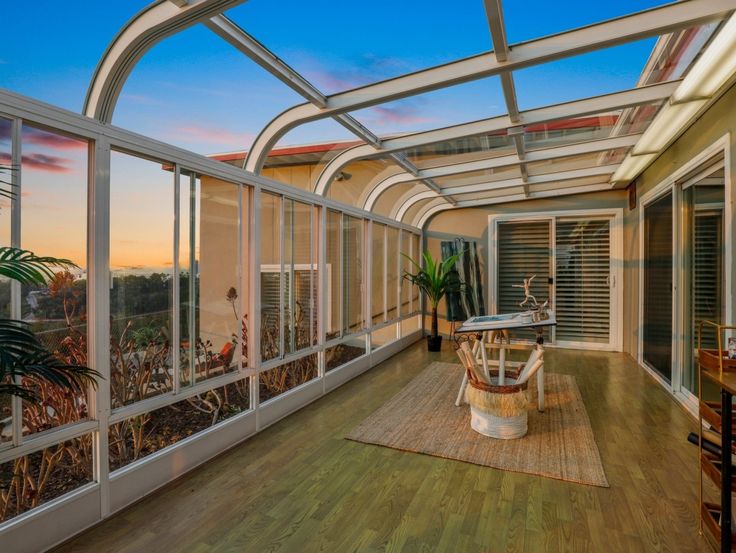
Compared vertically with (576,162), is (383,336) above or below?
below

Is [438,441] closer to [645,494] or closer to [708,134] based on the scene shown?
[645,494]

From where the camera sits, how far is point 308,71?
257 centimetres

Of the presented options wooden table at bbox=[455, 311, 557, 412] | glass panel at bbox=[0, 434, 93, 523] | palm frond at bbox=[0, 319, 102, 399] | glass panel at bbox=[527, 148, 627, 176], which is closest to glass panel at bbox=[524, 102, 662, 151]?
glass panel at bbox=[527, 148, 627, 176]

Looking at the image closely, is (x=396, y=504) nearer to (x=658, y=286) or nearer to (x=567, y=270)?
(x=658, y=286)

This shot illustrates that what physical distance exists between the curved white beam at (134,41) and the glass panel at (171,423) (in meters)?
1.81

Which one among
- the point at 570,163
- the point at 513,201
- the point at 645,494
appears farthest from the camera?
the point at 513,201

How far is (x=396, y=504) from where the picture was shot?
7.65 ft

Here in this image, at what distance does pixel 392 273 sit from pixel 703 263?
392cm

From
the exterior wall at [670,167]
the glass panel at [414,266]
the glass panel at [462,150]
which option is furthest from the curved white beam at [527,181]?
the glass panel at [462,150]

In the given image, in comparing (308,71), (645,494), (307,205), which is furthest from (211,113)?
(645,494)

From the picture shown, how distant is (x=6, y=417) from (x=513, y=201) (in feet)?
23.1

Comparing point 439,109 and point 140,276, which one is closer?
point 140,276

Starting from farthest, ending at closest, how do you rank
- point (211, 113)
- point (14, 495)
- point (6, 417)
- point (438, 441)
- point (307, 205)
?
point (307, 205) < point (438, 441) < point (211, 113) < point (14, 495) < point (6, 417)

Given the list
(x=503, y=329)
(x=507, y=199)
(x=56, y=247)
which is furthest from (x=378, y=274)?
(x=56, y=247)
